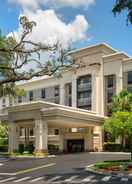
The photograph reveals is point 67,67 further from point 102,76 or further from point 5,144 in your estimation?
point 5,144

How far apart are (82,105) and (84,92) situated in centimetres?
242

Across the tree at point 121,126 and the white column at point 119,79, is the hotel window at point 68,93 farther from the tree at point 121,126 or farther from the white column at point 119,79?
the tree at point 121,126

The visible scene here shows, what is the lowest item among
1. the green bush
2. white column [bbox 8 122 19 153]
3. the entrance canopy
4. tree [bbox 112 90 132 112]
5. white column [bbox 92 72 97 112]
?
the green bush

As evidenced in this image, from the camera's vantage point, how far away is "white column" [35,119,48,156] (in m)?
55.6

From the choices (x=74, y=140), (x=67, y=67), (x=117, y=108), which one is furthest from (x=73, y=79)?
(x=67, y=67)

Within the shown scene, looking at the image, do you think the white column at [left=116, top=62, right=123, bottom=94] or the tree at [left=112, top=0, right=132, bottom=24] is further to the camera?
the white column at [left=116, top=62, right=123, bottom=94]

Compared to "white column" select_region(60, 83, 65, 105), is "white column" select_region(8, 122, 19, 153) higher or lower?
lower

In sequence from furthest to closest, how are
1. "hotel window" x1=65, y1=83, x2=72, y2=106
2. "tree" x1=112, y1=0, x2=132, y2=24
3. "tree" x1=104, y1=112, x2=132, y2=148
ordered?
1. "hotel window" x1=65, y1=83, x2=72, y2=106
2. "tree" x1=104, y1=112, x2=132, y2=148
3. "tree" x1=112, y1=0, x2=132, y2=24

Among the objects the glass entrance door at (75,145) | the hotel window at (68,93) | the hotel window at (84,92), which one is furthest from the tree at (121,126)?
the hotel window at (68,93)

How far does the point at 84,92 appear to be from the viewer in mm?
74438

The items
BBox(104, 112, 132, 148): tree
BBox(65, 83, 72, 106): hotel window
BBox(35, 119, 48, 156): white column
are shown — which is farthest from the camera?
BBox(65, 83, 72, 106): hotel window

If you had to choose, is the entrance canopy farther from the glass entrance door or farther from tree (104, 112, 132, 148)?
tree (104, 112, 132, 148)

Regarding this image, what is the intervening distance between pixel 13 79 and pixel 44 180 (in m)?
9.58

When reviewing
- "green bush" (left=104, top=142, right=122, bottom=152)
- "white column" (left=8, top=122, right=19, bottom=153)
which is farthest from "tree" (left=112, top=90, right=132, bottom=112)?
"white column" (left=8, top=122, right=19, bottom=153)
